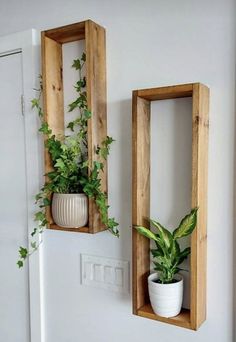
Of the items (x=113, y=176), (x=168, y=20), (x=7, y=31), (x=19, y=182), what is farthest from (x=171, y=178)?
(x=7, y=31)

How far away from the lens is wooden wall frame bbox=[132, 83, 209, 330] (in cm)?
101

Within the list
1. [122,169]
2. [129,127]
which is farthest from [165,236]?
[129,127]

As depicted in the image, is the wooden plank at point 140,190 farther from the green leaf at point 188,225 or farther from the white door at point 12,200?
the white door at point 12,200

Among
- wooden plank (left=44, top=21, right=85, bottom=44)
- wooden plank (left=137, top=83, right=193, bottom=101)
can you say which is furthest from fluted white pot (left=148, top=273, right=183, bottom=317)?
wooden plank (left=44, top=21, right=85, bottom=44)

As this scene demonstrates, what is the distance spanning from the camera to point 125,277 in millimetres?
1254

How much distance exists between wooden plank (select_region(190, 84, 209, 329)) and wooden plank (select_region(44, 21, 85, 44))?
49 centimetres

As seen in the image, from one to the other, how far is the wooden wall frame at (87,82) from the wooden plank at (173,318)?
310 mm

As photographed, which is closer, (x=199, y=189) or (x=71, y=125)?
(x=199, y=189)

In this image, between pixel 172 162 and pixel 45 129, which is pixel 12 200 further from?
pixel 172 162

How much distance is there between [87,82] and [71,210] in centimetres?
45

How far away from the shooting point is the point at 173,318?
105 cm

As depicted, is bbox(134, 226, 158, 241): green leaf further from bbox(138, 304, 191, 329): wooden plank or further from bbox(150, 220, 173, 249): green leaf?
bbox(138, 304, 191, 329): wooden plank

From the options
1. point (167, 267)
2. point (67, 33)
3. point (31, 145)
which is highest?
point (67, 33)

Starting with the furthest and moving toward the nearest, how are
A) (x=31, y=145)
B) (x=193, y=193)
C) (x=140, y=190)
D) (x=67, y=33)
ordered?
(x=31, y=145) → (x=67, y=33) → (x=140, y=190) → (x=193, y=193)
